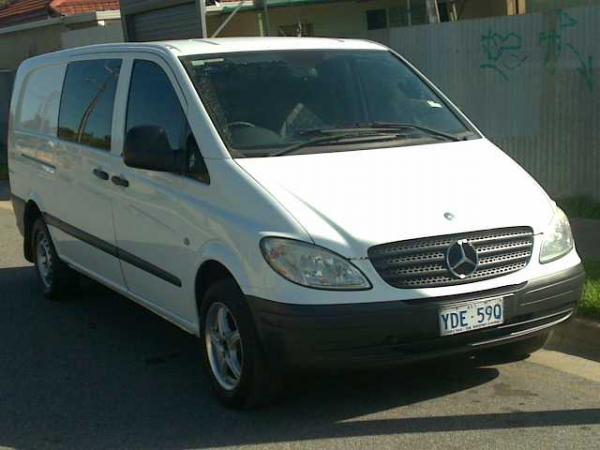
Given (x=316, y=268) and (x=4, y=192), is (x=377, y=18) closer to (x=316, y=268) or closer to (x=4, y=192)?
(x=4, y=192)

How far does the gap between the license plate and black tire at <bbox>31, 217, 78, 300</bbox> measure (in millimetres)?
3823

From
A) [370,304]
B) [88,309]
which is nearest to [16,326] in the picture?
[88,309]

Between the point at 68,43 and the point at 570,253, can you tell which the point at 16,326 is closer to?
the point at 570,253

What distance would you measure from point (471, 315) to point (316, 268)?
77cm

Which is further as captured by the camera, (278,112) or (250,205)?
(278,112)

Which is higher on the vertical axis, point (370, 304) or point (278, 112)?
point (278, 112)

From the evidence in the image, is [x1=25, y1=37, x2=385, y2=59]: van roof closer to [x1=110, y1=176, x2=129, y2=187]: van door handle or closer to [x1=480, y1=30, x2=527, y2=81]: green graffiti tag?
[x1=110, y1=176, x2=129, y2=187]: van door handle

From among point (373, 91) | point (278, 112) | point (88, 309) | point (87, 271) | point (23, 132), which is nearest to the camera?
point (278, 112)

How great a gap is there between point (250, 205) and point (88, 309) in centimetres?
302

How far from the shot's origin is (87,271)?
6352mm

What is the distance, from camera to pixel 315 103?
5.14 metres

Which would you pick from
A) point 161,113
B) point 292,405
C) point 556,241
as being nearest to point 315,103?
point 161,113

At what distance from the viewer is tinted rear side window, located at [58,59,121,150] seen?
581 centimetres

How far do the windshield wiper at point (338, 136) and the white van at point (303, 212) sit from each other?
0.04ft
